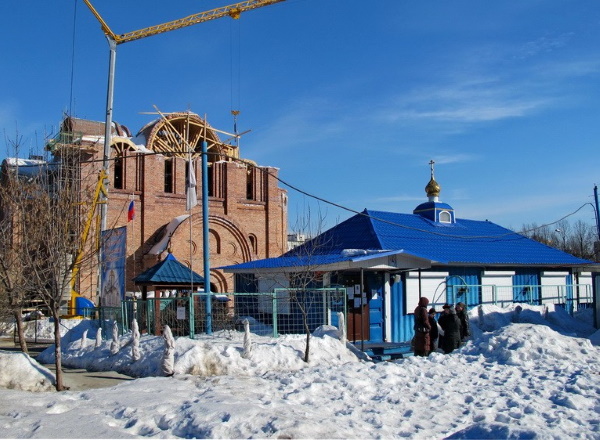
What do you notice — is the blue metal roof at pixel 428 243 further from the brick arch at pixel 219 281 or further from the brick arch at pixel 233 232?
the brick arch at pixel 233 232

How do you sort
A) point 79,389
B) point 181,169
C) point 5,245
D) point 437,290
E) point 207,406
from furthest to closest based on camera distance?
point 181,169 → point 437,290 → point 5,245 → point 79,389 → point 207,406

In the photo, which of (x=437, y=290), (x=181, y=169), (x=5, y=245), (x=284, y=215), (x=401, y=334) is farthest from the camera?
(x=284, y=215)

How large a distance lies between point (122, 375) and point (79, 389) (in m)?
1.84

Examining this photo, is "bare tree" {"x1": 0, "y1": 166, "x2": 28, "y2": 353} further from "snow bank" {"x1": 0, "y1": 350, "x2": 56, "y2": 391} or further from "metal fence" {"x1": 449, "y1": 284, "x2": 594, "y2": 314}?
"metal fence" {"x1": 449, "y1": 284, "x2": 594, "y2": 314}

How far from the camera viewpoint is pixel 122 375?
1367cm

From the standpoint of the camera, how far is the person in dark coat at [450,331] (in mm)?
15930

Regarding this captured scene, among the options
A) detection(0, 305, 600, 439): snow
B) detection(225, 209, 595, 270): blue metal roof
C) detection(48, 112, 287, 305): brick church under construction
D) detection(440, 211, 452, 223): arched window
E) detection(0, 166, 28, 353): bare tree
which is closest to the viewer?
detection(0, 305, 600, 439): snow

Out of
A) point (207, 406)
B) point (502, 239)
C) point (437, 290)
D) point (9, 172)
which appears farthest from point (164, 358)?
point (502, 239)

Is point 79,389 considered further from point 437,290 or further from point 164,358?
point 437,290

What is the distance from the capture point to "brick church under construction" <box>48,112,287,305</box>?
35.1 meters

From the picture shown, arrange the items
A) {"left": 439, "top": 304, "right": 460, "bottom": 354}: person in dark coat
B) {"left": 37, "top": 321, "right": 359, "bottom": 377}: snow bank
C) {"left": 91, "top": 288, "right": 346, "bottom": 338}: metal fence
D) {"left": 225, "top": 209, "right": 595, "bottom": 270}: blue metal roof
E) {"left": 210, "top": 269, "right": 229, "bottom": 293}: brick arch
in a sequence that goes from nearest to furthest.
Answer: {"left": 37, "top": 321, "right": 359, "bottom": 377}: snow bank
{"left": 439, "top": 304, "right": 460, "bottom": 354}: person in dark coat
{"left": 91, "top": 288, "right": 346, "bottom": 338}: metal fence
{"left": 225, "top": 209, "right": 595, "bottom": 270}: blue metal roof
{"left": 210, "top": 269, "right": 229, "bottom": 293}: brick arch

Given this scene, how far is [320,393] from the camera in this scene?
1120cm

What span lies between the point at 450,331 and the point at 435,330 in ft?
1.95

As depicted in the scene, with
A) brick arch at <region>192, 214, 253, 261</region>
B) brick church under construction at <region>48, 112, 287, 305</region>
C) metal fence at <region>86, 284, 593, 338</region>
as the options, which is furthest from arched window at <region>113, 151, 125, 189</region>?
metal fence at <region>86, 284, 593, 338</region>
